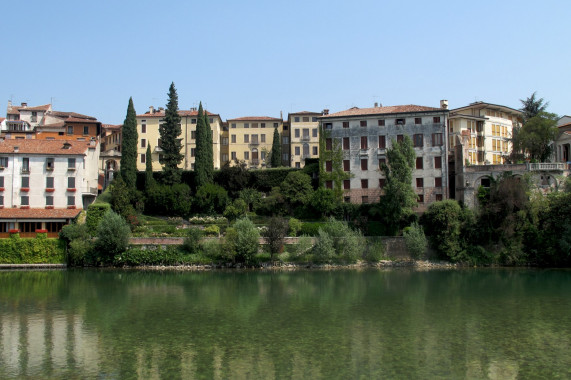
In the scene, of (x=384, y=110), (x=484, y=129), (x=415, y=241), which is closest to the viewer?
(x=415, y=241)

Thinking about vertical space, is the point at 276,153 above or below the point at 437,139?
above

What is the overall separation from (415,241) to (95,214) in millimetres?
30818

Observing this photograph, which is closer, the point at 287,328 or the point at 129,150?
the point at 287,328

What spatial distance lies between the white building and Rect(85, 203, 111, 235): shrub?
6.96 ft

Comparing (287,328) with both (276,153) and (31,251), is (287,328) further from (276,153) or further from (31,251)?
(276,153)

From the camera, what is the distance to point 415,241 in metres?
49.3

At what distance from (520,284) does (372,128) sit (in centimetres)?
2658

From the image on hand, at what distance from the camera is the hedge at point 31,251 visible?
4978cm

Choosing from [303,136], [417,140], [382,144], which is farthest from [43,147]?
[417,140]

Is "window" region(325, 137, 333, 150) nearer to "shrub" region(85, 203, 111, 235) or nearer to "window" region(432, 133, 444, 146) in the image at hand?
"window" region(432, 133, 444, 146)

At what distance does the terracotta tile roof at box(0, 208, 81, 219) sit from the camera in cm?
5219

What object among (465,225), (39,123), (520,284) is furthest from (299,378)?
(39,123)

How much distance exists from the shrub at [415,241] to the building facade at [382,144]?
27.1 feet

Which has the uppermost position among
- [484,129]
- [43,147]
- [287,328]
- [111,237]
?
[484,129]
